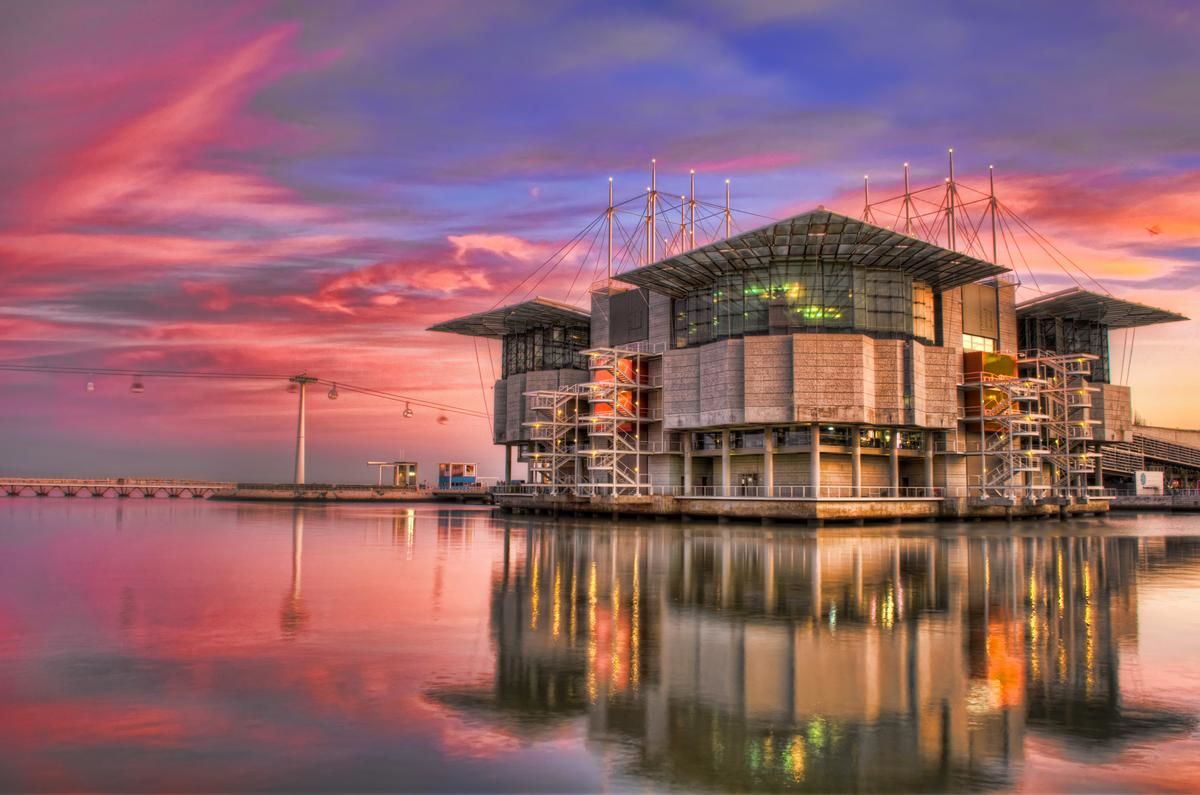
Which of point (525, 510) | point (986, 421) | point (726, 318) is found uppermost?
point (726, 318)

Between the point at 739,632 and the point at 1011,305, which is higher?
the point at 1011,305

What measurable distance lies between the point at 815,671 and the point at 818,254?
68841 millimetres

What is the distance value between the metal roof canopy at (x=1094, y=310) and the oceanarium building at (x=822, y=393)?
437 mm

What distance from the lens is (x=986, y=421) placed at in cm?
8319

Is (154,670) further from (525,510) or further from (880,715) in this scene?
(525,510)

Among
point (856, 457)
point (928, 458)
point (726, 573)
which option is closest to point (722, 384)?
point (856, 457)

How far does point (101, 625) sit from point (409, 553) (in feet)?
63.2

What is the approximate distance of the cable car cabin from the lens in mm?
164375

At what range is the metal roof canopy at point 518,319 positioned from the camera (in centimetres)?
10531

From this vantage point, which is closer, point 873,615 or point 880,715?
point 880,715

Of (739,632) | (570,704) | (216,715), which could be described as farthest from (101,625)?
(739,632)

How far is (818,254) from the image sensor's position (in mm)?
78375

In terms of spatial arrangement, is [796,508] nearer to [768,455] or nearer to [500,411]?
[768,455]

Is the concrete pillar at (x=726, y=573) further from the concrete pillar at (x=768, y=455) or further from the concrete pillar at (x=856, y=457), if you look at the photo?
the concrete pillar at (x=856, y=457)
